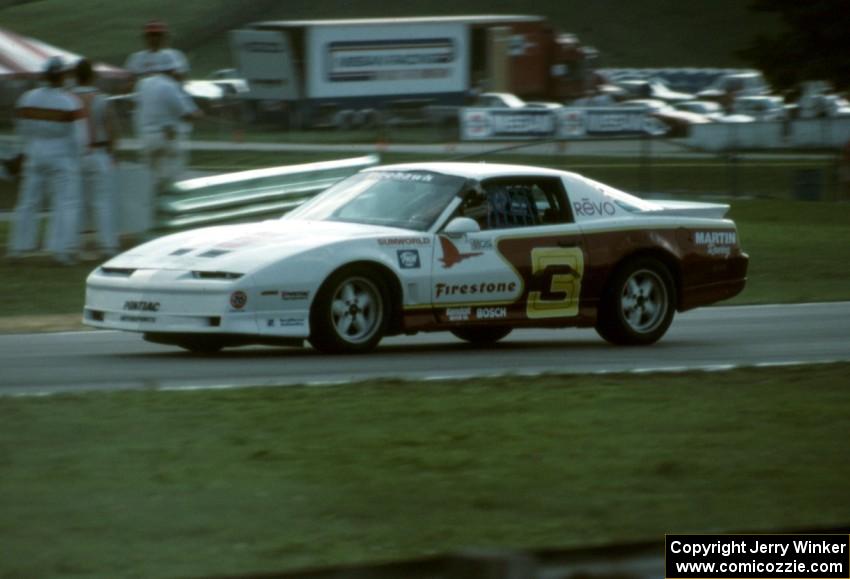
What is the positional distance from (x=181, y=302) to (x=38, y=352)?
1.39 metres

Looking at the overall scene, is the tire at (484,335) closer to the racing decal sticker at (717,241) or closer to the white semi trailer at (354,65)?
the racing decal sticker at (717,241)

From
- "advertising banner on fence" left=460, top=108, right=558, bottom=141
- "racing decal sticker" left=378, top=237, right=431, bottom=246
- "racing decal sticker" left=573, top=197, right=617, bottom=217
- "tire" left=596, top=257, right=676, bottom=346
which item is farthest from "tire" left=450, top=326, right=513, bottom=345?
"advertising banner on fence" left=460, top=108, right=558, bottom=141

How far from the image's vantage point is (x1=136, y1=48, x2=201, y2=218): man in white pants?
1758cm

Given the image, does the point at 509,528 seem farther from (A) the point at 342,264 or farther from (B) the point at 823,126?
(B) the point at 823,126

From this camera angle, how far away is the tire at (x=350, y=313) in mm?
11211

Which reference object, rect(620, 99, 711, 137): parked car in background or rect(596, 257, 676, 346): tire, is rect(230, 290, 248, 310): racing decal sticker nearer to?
rect(596, 257, 676, 346): tire

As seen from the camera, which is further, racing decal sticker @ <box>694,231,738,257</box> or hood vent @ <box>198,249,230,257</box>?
racing decal sticker @ <box>694,231,738,257</box>

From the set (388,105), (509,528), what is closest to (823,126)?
(388,105)

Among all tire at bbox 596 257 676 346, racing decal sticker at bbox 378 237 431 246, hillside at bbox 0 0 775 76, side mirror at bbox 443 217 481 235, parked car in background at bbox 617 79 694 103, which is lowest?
tire at bbox 596 257 676 346

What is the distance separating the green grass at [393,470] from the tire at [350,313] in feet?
5.01

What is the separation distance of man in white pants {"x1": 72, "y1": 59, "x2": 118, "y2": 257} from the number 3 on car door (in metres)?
6.36

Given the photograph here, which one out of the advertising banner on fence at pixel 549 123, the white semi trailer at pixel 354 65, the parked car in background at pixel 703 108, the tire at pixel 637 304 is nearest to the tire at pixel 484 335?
the tire at pixel 637 304

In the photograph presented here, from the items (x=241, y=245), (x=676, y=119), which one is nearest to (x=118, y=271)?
(x=241, y=245)

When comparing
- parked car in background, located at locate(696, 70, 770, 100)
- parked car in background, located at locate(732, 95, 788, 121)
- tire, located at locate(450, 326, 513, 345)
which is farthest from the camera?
parked car in background, located at locate(696, 70, 770, 100)
